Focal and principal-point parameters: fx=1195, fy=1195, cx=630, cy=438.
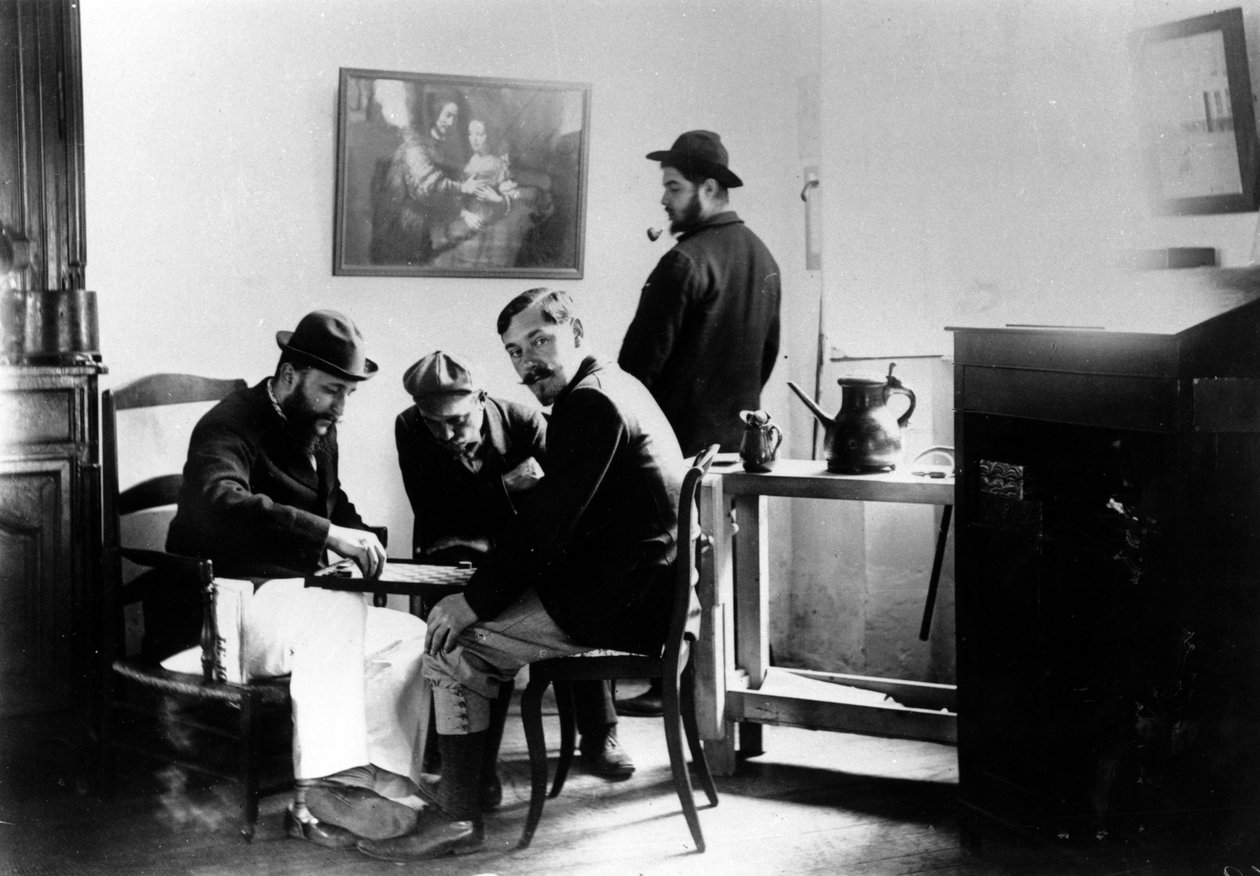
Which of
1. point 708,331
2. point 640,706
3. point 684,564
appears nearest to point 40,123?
point 708,331

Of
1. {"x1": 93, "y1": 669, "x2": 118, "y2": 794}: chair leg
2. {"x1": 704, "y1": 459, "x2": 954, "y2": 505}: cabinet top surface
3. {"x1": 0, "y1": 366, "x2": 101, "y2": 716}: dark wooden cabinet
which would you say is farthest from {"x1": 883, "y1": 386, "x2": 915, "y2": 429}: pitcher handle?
{"x1": 93, "y1": 669, "x2": 118, "y2": 794}: chair leg

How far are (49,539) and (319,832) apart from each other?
1.07 meters

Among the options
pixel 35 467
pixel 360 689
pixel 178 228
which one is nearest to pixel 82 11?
pixel 178 228

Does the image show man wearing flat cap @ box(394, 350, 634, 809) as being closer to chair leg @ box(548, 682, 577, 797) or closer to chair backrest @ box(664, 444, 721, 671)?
chair leg @ box(548, 682, 577, 797)

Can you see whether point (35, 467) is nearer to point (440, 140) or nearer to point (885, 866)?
point (440, 140)

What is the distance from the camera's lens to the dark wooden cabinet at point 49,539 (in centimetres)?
315

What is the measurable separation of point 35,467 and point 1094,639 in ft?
8.89

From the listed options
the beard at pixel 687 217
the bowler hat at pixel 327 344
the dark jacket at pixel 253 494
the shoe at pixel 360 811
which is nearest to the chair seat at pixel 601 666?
the shoe at pixel 360 811

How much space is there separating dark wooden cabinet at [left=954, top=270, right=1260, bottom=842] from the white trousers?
1.46m

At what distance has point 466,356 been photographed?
129 inches

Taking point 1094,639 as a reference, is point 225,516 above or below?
above

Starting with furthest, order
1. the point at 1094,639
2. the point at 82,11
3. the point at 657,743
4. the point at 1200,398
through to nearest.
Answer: the point at 657,743 → the point at 82,11 → the point at 1094,639 → the point at 1200,398

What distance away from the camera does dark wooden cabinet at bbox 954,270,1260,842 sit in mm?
2541

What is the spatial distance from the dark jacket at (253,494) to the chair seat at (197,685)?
11.3 inches
